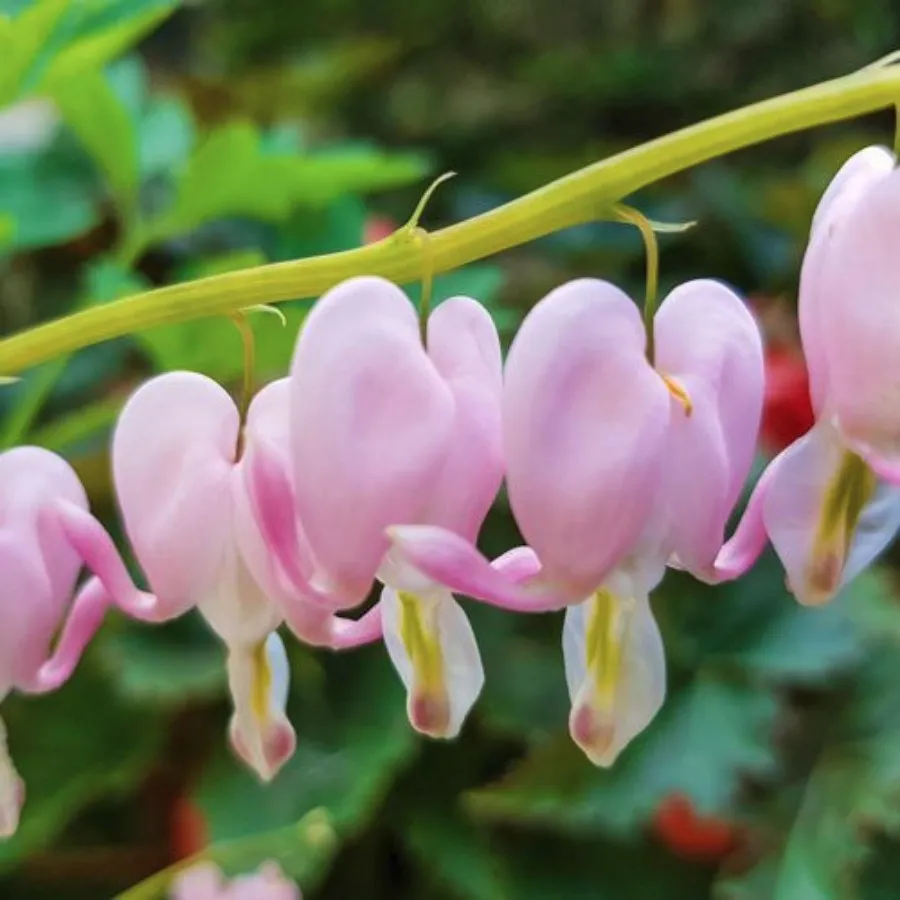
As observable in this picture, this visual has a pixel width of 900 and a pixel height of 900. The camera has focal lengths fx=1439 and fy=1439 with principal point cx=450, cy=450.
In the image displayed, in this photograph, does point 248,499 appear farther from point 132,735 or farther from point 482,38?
point 482,38

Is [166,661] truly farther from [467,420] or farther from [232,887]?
[467,420]

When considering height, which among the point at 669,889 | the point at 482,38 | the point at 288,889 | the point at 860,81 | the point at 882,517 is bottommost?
the point at 669,889

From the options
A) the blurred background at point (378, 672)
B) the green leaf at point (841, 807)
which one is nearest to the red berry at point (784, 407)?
the blurred background at point (378, 672)

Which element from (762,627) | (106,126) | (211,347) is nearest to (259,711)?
(211,347)

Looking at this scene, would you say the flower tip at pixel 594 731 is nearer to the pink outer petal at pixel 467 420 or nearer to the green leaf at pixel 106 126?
the pink outer petal at pixel 467 420

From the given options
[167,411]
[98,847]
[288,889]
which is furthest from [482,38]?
[167,411]

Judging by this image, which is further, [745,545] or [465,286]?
[465,286]
